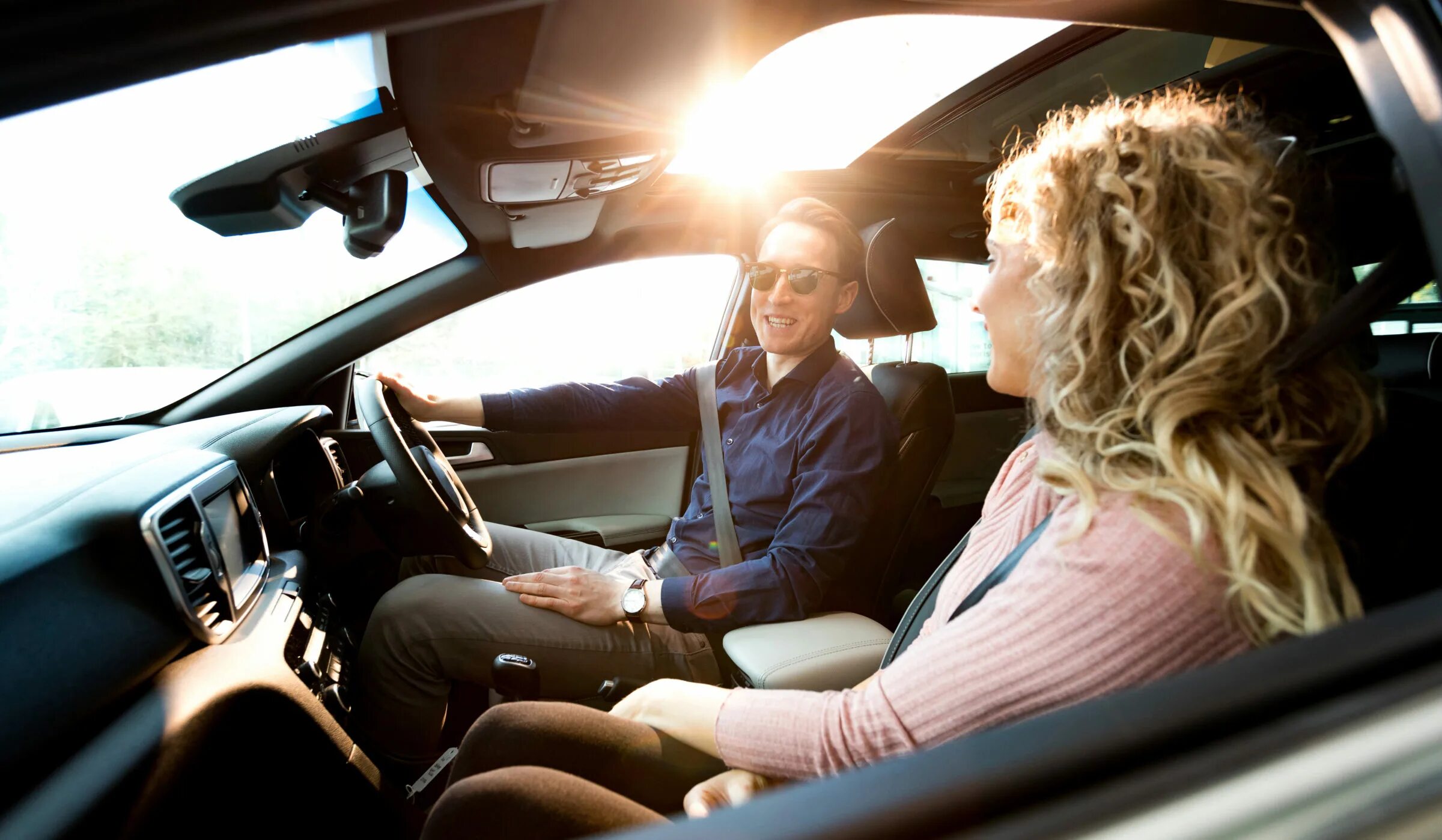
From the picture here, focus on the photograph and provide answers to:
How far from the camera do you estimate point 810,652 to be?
61.3 inches

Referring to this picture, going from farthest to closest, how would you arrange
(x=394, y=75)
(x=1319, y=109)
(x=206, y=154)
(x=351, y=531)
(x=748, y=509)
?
(x=748, y=509) → (x=351, y=531) → (x=1319, y=109) → (x=394, y=75) → (x=206, y=154)

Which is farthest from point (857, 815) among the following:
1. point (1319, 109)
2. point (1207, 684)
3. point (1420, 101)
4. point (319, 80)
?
point (1319, 109)

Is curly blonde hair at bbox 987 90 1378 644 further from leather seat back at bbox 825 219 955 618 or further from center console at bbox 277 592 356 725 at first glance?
center console at bbox 277 592 356 725

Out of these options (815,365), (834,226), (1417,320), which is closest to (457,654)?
(815,365)

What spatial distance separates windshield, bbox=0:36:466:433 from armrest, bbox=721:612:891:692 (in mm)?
1251

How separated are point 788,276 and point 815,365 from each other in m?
0.27

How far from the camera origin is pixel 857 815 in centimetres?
48

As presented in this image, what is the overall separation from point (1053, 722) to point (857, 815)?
0.55 feet

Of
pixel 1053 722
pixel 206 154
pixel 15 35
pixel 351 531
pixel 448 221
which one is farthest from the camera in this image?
pixel 448 221

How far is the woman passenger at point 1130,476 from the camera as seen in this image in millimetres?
759

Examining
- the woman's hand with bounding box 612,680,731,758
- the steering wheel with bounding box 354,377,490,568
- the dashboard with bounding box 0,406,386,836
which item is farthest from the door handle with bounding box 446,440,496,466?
the woman's hand with bounding box 612,680,731,758

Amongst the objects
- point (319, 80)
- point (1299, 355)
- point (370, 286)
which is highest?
point (319, 80)

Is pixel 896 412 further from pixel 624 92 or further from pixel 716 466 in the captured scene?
pixel 624 92

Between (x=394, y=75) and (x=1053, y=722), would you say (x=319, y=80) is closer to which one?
(x=394, y=75)
